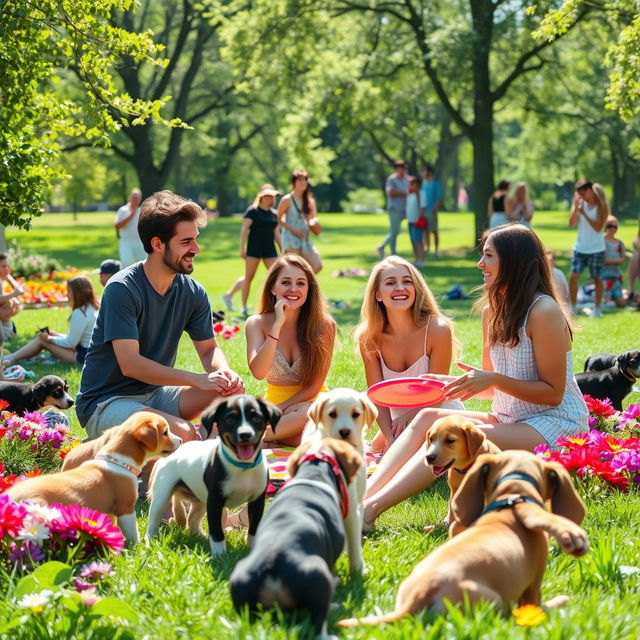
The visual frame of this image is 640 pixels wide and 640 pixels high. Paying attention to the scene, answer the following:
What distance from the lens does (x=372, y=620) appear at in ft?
11.1

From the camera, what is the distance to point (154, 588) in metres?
3.91

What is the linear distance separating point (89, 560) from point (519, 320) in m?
2.88

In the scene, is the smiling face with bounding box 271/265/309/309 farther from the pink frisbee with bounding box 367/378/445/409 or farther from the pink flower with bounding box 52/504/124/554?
the pink flower with bounding box 52/504/124/554

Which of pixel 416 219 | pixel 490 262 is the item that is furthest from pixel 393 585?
pixel 416 219

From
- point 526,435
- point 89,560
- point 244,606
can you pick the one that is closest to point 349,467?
point 244,606

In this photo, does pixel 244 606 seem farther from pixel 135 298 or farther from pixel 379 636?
pixel 135 298

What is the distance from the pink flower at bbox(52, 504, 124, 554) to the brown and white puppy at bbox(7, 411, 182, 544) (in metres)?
0.31

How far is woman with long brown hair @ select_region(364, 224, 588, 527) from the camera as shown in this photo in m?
5.40

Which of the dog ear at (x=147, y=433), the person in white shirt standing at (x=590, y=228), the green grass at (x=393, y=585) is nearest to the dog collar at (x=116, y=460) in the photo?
the dog ear at (x=147, y=433)

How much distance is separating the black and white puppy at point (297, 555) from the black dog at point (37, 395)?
184 inches

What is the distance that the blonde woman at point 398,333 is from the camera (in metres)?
6.48

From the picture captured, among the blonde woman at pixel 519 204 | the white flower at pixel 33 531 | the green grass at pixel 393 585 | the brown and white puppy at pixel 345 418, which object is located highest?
the blonde woman at pixel 519 204

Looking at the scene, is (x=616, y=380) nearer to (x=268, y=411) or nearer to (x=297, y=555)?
(x=268, y=411)

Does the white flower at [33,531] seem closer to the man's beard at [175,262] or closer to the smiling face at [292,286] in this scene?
the man's beard at [175,262]
